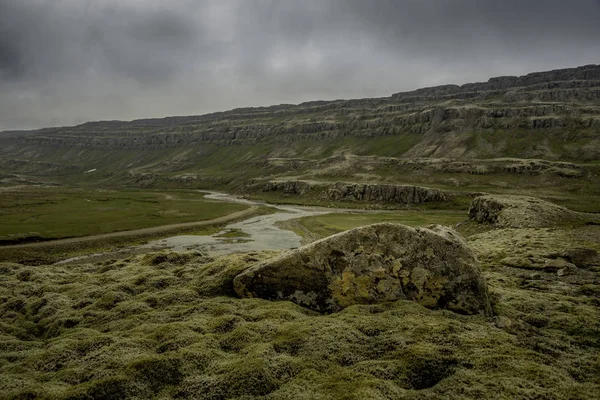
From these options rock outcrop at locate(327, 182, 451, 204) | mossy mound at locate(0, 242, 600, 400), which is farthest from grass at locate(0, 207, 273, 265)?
rock outcrop at locate(327, 182, 451, 204)

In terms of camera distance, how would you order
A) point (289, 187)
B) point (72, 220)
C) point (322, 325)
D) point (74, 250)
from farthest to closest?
point (289, 187) < point (72, 220) < point (74, 250) < point (322, 325)

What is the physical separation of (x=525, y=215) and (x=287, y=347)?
184ft

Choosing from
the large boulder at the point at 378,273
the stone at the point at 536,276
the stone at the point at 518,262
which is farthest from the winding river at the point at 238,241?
the stone at the point at 536,276

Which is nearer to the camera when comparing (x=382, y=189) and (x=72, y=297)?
(x=72, y=297)

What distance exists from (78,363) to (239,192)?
612 ft

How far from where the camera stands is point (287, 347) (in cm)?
1405

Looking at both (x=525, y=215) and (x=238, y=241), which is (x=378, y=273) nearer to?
(x=525, y=215)

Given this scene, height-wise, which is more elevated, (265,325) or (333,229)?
(265,325)

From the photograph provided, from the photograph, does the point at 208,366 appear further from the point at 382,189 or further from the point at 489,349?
the point at 382,189

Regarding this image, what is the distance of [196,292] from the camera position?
70.2 feet

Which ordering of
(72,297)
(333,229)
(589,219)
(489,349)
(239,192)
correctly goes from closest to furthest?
1. (489,349)
2. (72,297)
3. (589,219)
4. (333,229)
5. (239,192)

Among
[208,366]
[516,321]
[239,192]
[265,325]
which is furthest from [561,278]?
[239,192]

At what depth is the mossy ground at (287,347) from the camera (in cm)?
1128

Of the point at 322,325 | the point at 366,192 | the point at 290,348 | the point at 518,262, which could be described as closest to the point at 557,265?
the point at 518,262
